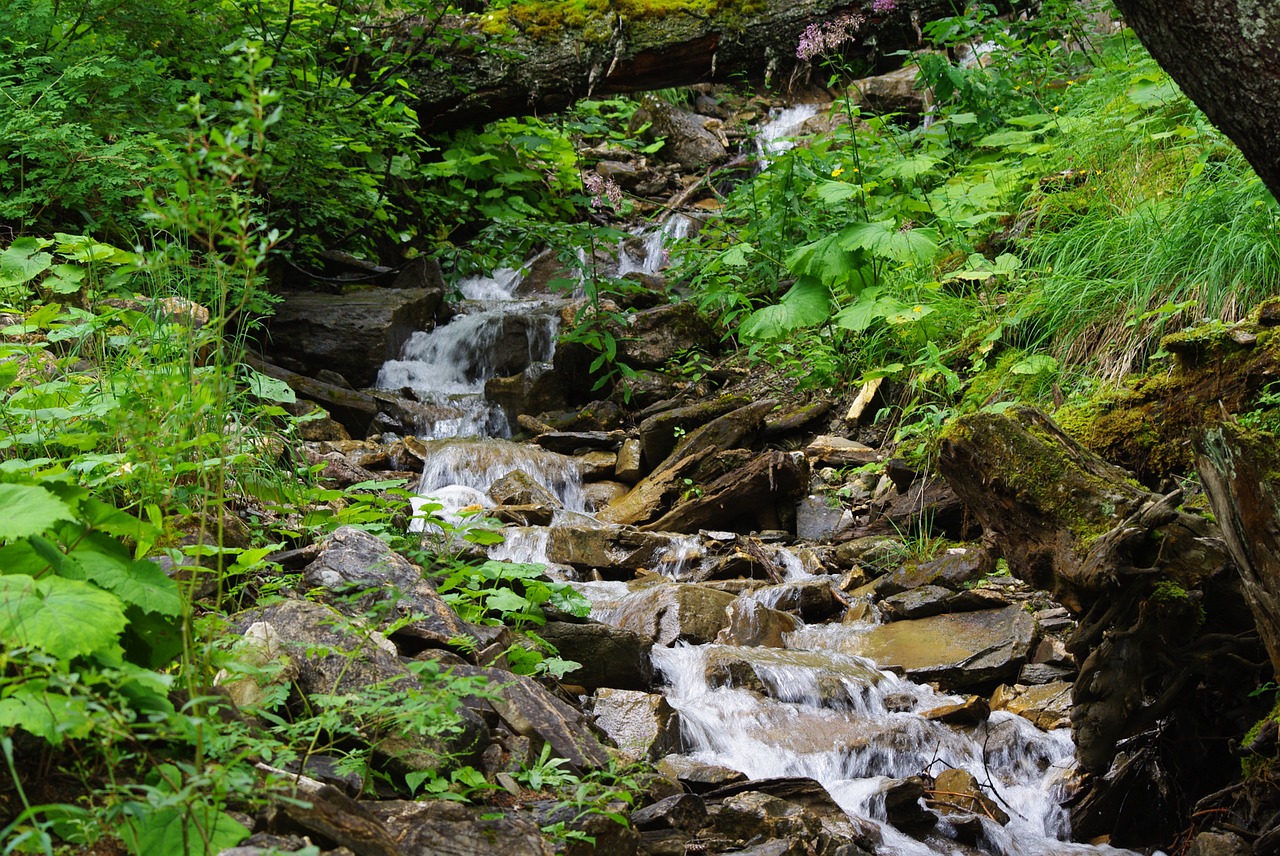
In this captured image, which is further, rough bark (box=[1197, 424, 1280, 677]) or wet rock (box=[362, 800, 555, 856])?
rough bark (box=[1197, 424, 1280, 677])

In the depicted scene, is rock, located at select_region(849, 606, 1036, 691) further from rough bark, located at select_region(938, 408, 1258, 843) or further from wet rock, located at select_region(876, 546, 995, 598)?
rough bark, located at select_region(938, 408, 1258, 843)

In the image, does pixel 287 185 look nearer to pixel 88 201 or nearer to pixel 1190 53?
pixel 88 201

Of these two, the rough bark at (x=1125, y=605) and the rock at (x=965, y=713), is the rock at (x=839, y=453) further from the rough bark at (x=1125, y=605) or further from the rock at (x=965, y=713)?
the rough bark at (x=1125, y=605)

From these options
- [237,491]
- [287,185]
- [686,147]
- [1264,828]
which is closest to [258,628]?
[237,491]

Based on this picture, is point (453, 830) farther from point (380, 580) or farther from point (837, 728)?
point (837, 728)

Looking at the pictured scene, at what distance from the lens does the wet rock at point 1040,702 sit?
4145mm

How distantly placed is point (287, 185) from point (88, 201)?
1.82 meters

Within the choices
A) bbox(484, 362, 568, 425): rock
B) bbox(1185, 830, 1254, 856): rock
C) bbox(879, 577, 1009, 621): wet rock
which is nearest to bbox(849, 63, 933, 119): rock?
bbox(484, 362, 568, 425): rock

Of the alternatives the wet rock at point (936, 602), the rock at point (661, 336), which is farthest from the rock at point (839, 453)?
the rock at point (661, 336)

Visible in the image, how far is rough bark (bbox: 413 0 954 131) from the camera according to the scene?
881 cm

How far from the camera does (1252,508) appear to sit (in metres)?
2.58

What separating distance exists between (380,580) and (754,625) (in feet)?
8.41

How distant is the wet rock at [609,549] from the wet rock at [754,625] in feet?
3.47

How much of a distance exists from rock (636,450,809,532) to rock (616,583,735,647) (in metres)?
1.51
